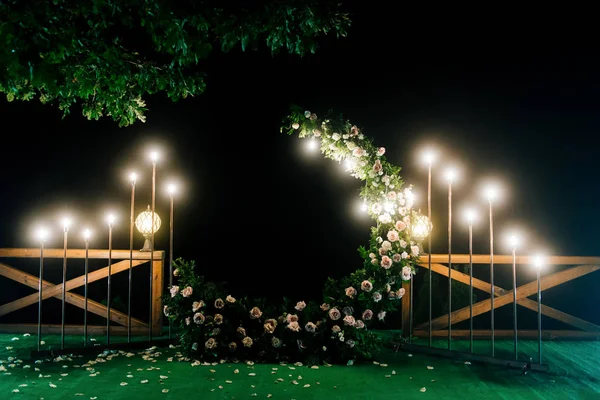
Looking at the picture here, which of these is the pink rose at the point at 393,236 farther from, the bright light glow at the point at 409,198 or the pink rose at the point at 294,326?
the pink rose at the point at 294,326

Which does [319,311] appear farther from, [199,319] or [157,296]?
[157,296]

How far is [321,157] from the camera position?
30.2 feet

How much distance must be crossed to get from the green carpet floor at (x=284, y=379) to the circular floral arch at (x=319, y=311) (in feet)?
0.75

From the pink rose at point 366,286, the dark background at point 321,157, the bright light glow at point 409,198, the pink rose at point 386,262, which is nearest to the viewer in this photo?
the pink rose at point 366,286

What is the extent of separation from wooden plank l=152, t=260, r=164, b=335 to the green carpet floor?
0.84 meters

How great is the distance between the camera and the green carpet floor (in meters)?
4.89

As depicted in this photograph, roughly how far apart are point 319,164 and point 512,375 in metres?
4.61

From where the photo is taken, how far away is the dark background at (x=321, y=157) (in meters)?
9.09

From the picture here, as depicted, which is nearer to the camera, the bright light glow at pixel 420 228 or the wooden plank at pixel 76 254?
the bright light glow at pixel 420 228

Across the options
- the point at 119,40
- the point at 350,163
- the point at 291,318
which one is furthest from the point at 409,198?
the point at 119,40

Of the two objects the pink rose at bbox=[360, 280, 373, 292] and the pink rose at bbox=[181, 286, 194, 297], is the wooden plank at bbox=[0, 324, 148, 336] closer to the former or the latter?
the pink rose at bbox=[181, 286, 194, 297]

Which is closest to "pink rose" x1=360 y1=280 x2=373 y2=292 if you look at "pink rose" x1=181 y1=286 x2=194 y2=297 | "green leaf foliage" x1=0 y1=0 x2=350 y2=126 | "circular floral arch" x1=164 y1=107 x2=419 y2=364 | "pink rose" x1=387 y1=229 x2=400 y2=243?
"circular floral arch" x1=164 y1=107 x2=419 y2=364

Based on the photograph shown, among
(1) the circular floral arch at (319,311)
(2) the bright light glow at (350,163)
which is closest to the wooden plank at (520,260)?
(1) the circular floral arch at (319,311)

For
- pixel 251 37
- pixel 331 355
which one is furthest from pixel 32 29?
pixel 331 355
